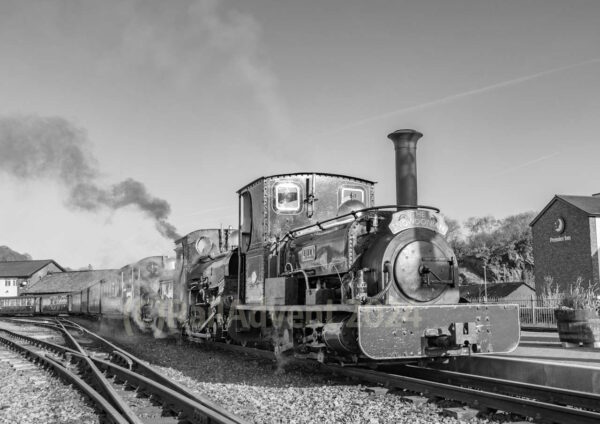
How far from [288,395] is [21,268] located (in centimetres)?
8901

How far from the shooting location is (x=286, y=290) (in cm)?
971

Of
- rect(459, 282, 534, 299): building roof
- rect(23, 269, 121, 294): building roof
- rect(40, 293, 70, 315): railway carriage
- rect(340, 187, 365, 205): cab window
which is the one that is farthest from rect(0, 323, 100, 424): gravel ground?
rect(23, 269, 121, 294): building roof

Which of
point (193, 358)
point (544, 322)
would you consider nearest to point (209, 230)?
point (193, 358)

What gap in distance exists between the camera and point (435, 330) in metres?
8.10

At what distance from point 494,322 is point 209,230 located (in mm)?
9445

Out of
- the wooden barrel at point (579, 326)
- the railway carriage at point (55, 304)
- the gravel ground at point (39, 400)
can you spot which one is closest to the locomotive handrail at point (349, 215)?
the gravel ground at point (39, 400)

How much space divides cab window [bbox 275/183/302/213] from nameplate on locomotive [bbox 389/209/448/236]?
9.07ft

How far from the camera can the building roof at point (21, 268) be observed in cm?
8481

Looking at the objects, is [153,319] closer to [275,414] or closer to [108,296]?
[108,296]

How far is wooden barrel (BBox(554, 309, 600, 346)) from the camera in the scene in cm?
1204

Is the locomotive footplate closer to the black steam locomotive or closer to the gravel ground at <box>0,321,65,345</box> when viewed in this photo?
the black steam locomotive

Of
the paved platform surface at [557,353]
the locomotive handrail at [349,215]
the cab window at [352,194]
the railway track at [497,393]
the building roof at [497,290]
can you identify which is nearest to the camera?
the railway track at [497,393]

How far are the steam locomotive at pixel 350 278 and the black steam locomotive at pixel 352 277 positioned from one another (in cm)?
2

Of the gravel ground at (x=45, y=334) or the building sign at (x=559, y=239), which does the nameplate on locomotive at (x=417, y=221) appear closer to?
the gravel ground at (x=45, y=334)
